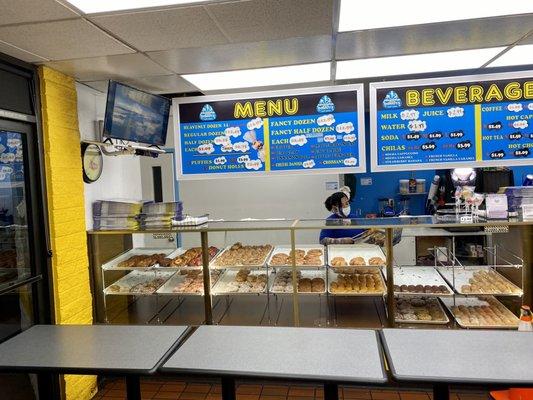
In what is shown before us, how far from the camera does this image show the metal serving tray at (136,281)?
3.78 m

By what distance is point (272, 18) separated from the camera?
2309 millimetres

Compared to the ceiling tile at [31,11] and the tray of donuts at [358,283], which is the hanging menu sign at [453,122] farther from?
the ceiling tile at [31,11]

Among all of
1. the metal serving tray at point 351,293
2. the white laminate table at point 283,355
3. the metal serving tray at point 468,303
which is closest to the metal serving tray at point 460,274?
the metal serving tray at point 468,303

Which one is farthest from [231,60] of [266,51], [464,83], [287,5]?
[464,83]

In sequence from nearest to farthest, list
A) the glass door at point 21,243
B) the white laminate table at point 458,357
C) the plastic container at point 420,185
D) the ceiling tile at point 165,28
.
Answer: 1. the white laminate table at point 458,357
2. the ceiling tile at point 165,28
3. the glass door at point 21,243
4. the plastic container at point 420,185

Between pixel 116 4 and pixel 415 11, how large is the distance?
65.3 inches

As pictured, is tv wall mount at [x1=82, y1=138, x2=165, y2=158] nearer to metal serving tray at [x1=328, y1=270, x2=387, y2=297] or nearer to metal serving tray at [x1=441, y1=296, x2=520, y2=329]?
metal serving tray at [x1=328, y1=270, x2=387, y2=297]

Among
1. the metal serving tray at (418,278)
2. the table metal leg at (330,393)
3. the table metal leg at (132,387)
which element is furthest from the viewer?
the metal serving tray at (418,278)

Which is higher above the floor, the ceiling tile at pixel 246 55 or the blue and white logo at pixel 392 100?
the ceiling tile at pixel 246 55

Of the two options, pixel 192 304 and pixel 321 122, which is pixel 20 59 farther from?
pixel 192 304

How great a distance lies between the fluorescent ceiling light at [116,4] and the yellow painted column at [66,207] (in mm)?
1316

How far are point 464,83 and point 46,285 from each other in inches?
150

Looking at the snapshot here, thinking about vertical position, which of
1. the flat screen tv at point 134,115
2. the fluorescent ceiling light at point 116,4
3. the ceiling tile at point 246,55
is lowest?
the flat screen tv at point 134,115

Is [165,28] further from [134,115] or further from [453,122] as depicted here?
[453,122]
